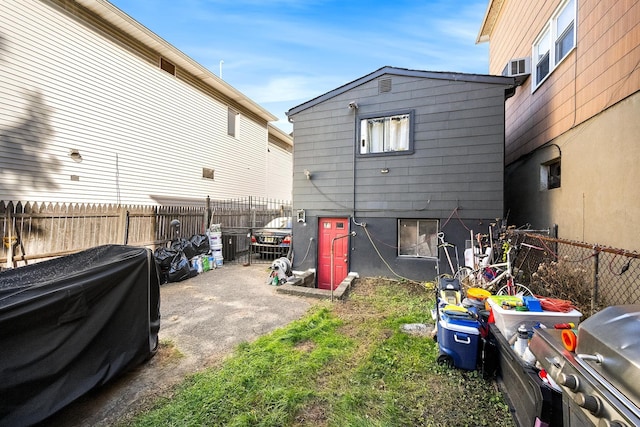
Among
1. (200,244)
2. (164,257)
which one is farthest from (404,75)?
(164,257)

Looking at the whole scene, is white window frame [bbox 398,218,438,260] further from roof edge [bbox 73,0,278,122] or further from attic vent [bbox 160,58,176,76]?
attic vent [bbox 160,58,176,76]

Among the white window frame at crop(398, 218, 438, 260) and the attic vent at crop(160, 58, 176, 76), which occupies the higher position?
the attic vent at crop(160, 58, 176, 76)

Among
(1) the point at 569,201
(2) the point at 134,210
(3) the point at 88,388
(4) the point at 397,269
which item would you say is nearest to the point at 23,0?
(2) the point at 134,210

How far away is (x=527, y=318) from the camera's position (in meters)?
2.29

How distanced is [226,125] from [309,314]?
11288mm

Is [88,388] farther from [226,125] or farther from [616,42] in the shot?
[226,125]

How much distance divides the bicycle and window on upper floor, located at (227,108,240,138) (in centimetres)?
1205

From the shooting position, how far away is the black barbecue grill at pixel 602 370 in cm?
100

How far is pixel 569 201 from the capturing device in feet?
15.6

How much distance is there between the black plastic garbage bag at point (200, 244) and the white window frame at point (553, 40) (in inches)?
369

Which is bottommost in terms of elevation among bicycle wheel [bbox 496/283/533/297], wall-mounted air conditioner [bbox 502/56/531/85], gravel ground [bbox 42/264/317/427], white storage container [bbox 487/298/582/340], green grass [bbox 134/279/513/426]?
gravel ground [bbox 42/264/317/427]

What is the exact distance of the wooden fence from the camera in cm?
530

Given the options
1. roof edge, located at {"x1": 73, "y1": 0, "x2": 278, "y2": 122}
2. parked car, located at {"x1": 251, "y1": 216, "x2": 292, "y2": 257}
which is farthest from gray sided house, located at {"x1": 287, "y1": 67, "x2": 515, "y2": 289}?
roof edge, located at {"x1": 73, "y1": 0, "x2": 278, "y2": 122}

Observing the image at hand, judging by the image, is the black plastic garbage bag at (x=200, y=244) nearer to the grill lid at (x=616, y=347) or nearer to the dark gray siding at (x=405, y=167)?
the dark gray siding at (x=405, y=167)
